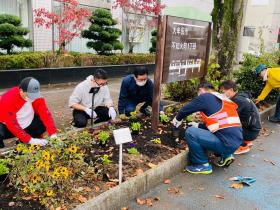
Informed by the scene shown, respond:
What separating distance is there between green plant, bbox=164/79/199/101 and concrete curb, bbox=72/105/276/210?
3493mm

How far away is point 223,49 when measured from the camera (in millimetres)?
8938

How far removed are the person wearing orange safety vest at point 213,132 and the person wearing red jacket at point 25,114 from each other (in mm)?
1967

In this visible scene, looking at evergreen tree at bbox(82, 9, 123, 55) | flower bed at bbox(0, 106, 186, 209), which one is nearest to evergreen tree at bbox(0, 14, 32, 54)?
evergreen tree at bbox(82, 9, 123, 55)

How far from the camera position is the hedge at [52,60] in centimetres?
982

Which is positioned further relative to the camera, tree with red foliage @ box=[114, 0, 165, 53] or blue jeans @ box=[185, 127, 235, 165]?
tree with red foliage @ box=[114, 0, 165, 53]

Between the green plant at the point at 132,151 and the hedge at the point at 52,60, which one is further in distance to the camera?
the hedge at the point at 52,60

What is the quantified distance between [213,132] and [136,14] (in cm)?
1263

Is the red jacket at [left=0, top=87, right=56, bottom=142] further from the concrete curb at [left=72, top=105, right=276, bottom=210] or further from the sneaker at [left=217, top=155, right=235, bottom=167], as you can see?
the sneaker at [left=217, top=155, right=235, bottom=167]

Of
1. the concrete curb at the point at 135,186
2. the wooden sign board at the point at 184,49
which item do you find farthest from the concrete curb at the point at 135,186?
the wooden sign board at the point at 184,49

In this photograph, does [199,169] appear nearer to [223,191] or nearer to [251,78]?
[223,191]

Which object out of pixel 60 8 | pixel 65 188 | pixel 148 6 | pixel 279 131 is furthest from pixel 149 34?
pixel 65 188

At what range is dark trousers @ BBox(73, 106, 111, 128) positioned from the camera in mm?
5609

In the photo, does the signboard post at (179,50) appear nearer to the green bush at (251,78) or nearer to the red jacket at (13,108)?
the red jacket at (13,108)

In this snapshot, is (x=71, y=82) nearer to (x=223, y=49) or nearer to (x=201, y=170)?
(x=223, y=49)
